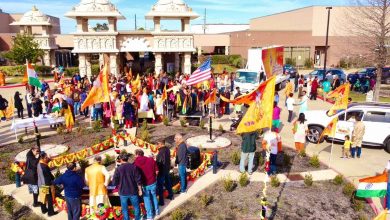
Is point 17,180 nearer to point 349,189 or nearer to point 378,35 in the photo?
point 349,189

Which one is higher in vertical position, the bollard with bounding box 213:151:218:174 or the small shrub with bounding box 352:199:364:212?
the bollard with bounding box 213:151:218:174

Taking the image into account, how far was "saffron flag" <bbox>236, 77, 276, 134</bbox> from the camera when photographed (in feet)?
27.1

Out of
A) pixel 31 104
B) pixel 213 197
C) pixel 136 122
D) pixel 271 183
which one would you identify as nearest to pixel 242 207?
pixel 213 197

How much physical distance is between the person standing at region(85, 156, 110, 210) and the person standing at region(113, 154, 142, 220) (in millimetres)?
363

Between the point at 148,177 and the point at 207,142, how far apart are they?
22.3ft

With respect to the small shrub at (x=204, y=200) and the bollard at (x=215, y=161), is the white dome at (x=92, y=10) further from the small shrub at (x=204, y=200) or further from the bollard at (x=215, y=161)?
the small shrub at (x=204, y=200)

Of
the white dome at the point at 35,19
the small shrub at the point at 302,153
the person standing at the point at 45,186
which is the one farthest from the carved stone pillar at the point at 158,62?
the person standing at the point at 45,186

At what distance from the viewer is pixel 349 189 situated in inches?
406

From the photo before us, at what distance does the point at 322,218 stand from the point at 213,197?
3.09 m

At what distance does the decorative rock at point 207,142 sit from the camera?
48.1 feet

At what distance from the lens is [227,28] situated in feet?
287

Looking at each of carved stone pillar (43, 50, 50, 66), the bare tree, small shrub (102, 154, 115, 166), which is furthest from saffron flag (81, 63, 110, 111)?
carved stone pillar (43, 50, 50, 66)

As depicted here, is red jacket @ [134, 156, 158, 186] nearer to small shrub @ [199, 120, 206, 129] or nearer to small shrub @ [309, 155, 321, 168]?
small shrub @ [309, 155, 321, 168]

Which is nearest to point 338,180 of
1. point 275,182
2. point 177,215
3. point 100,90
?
point 275,182
